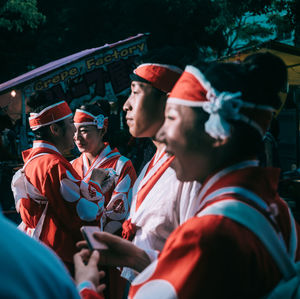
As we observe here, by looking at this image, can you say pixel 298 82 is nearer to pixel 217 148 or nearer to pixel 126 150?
pixel 126 150

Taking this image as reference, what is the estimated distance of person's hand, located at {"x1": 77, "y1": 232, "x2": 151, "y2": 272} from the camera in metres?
1.46

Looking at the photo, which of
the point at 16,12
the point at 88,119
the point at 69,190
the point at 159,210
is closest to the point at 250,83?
the point at 159,210

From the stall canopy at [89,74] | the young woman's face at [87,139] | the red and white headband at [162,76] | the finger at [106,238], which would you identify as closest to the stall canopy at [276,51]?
the stall canopy at [89,74]

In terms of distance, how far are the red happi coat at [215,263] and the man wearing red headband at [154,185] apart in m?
0.53

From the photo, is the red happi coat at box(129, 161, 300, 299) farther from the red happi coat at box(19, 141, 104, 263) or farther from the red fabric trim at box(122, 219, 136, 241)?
the red happi coat at box(19, 141, 104, 263)

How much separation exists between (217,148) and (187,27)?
1661 cm

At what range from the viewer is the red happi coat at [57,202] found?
2740mm

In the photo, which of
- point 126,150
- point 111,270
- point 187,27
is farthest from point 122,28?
point 111,270

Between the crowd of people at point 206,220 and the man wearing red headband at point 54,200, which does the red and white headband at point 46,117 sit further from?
the crowd of people at point 206,220

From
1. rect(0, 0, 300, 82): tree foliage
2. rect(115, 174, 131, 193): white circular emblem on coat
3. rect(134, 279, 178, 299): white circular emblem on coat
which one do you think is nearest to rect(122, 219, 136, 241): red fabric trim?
rect(134, 279, 178, 299): white circular emblem on coat

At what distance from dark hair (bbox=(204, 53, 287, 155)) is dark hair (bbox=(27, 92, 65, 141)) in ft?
7.12

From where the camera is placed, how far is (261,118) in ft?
4.04

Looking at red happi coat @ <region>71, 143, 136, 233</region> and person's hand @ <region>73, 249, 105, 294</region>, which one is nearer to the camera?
person's hand @ <region>73, 249, 105, 294</region>

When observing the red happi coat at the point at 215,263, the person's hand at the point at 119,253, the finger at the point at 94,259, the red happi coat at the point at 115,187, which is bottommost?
the red happi coat at the point at 115,187
